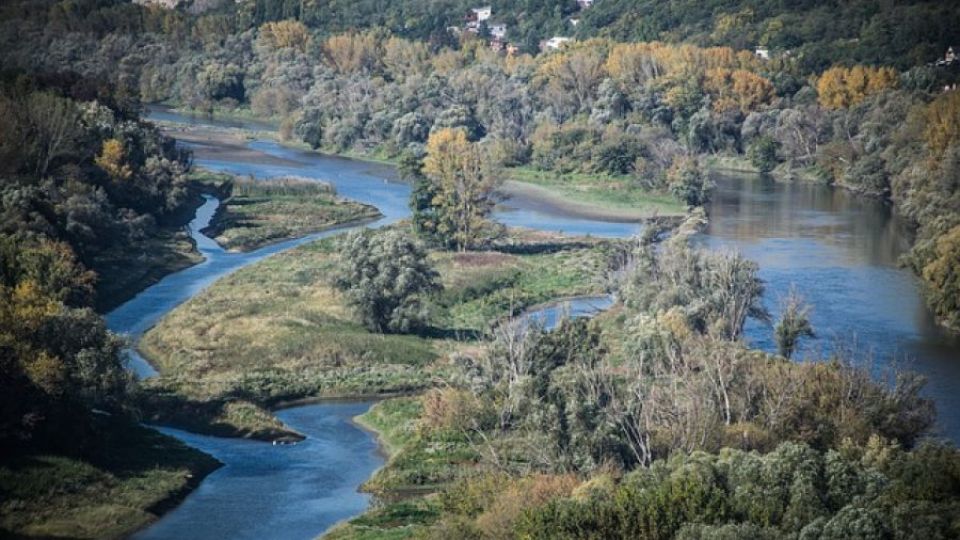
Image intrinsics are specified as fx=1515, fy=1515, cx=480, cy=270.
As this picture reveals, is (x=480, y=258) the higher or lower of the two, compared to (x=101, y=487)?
higher

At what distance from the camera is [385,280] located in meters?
53.5

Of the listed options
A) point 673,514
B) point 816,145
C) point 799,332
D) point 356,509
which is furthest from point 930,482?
point 816,145

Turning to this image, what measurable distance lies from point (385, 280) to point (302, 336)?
11.7 ft

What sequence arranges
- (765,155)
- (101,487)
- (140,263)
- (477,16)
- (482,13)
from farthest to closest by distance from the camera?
1. (482,13)
2. (477,16)
3. (765,155)
4. (140,263)
5. (101,487)

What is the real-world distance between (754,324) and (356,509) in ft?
72.4

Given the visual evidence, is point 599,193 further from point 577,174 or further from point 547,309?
point 547,309

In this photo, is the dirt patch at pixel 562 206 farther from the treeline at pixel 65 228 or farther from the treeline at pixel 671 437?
the treeline at pixel 671 437

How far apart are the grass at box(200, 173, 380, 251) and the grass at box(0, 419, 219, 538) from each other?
30.2 m

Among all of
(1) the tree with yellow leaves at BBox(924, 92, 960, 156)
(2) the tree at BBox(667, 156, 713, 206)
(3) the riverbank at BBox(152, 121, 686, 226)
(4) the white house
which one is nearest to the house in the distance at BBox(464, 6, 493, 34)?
(4) the white house

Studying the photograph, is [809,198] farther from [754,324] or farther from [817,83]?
[754,324]

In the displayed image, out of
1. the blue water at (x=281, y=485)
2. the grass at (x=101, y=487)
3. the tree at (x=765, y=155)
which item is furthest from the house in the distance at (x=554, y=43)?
the grass at (x=101, y=487)

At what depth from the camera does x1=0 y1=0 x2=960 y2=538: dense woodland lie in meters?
31.6

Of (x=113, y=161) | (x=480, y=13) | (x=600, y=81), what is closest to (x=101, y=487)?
(x=113, y=161)

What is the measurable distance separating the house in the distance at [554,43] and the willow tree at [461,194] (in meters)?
57.4
